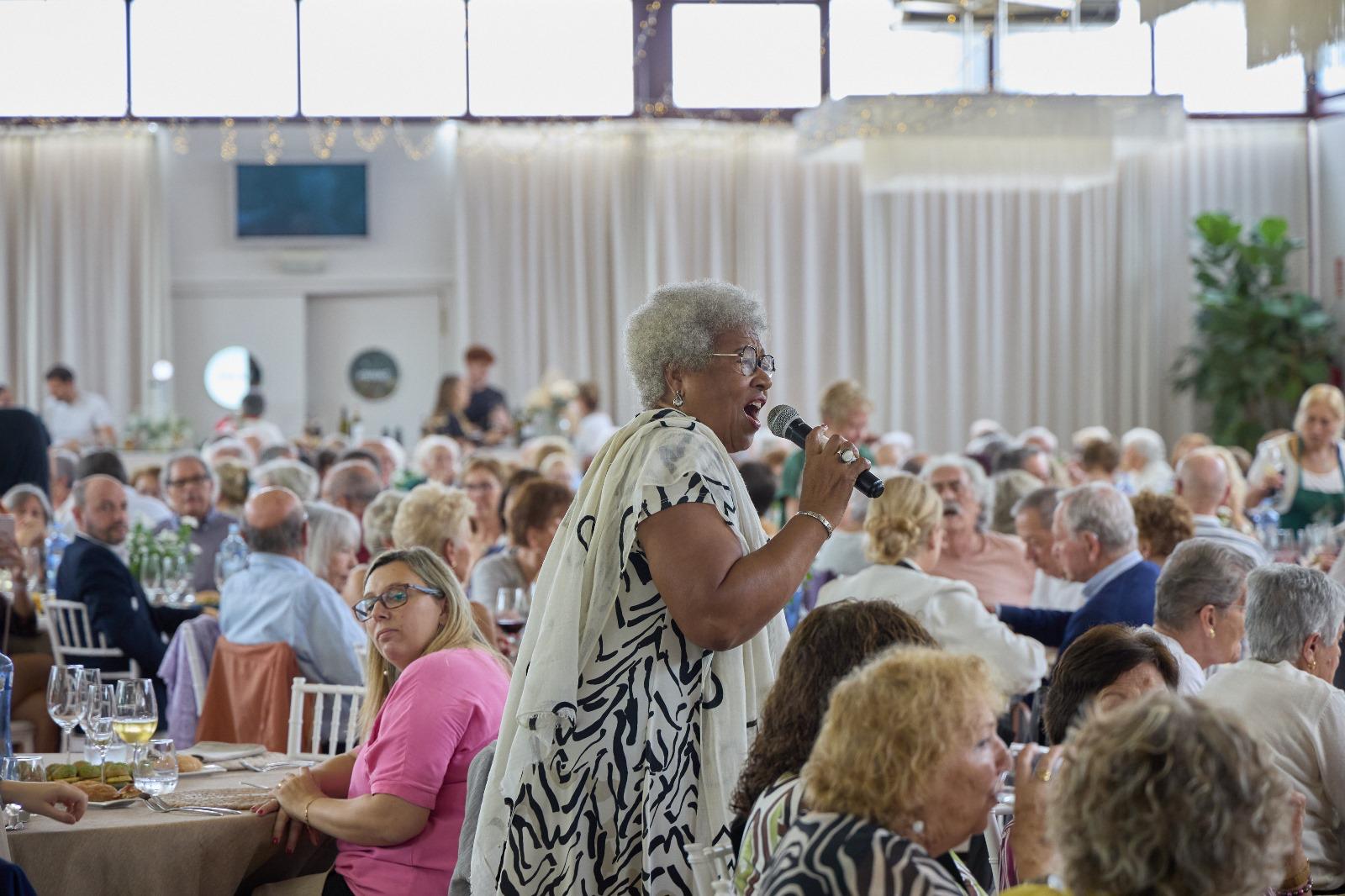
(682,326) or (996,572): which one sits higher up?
(682,326)

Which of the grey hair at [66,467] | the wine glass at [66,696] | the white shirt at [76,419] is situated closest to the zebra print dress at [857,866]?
the wine glass at [66,696]

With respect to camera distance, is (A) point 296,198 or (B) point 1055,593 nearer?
(B) point 1055,593

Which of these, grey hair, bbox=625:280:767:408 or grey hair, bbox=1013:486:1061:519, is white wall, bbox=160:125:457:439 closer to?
grey hair, bbox=1013:486:1061:519

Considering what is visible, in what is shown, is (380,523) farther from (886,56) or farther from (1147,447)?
(886,56)

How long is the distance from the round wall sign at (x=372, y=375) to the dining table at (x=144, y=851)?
1164 cm

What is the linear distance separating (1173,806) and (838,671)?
798 mm

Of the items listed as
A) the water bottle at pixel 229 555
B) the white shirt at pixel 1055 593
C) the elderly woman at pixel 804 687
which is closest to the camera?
the elderly woman at pixel 804 687

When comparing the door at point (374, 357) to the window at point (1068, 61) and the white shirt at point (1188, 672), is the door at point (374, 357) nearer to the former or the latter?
the window at point (1068, 61)

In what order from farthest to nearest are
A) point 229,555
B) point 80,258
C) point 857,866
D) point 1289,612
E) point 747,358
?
1. point 80,258
2. point 229,555
3. point 1289,612
4. point 747,358
5. point 857,866

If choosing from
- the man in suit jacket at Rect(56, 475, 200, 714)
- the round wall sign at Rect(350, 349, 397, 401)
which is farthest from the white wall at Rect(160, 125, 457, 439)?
the man in suit jacket at Rect(56, 475, 200, 714)

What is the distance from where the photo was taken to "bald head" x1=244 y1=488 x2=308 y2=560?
4.68 meters

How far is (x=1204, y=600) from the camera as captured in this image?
3543 millimetres

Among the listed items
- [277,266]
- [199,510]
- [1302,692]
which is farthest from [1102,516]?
[277,266]

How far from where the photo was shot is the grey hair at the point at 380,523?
5.52 metres
